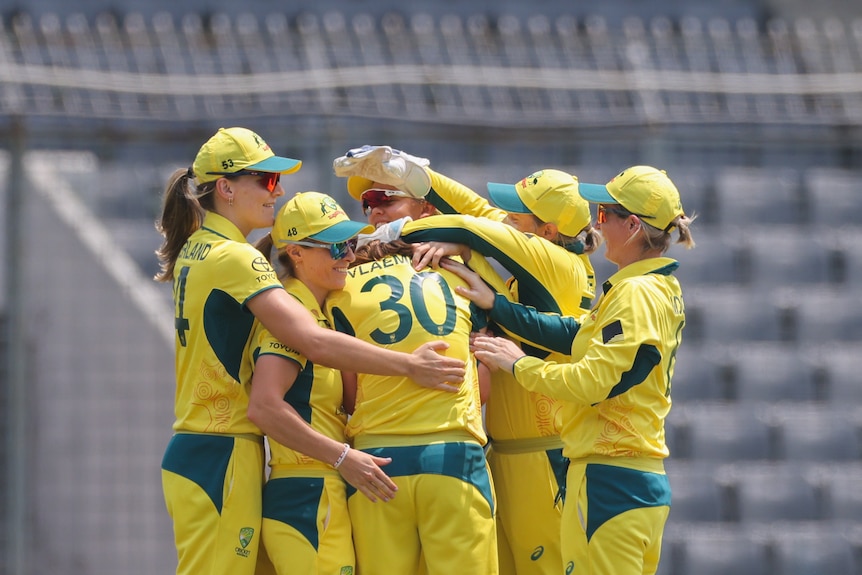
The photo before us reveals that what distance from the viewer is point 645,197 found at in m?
4.13

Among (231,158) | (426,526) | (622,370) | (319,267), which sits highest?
(231,158)

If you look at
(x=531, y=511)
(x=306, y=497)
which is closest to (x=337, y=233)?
(x=306, y=497)

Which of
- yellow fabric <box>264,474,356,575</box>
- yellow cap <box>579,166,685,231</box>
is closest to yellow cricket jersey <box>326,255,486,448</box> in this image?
yellow fabric <box>264,474,356,575</box>

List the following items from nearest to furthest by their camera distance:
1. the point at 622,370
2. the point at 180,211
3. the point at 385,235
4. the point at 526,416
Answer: the point at 622,370
the point at 180,211
the point at 385,235
the point at 526,416

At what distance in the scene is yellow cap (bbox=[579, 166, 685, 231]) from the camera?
413cm

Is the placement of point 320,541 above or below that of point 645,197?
below

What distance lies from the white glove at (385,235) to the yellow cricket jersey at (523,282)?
0.03 m

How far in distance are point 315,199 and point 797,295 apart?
13.7 ft

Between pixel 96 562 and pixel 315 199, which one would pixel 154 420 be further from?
pixel 315 199

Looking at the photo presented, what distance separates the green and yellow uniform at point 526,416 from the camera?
4.45 metres

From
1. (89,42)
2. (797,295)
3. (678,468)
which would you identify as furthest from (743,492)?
(89,42)

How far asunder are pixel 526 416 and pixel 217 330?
3.86 ft

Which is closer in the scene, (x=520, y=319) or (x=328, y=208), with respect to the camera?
(x=328, y=208)

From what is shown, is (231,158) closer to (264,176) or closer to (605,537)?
(264,176)
